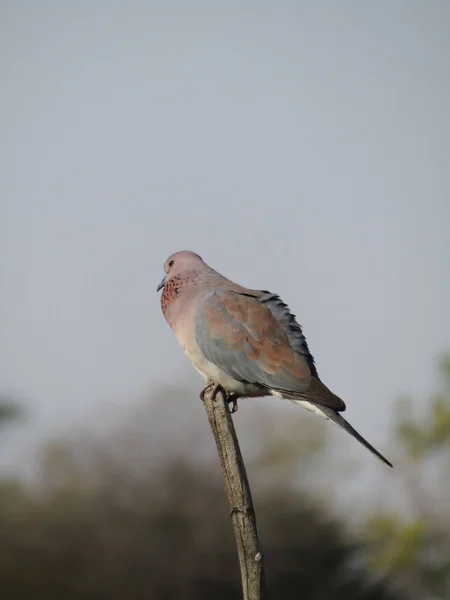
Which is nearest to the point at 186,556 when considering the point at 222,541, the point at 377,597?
the point at 222,541

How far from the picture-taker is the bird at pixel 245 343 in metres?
3.13

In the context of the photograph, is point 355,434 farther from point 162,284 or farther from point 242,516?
point 162,284

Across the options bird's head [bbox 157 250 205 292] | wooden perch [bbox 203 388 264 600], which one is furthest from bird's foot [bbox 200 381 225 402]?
bird's head [bbox 157 250 205 292]

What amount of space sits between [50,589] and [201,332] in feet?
15.9

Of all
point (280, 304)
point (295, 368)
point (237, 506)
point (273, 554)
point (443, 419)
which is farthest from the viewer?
point (443, 419)

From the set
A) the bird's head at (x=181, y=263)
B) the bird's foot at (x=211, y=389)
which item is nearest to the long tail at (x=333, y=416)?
the bird's foot at (x=211, y=389)

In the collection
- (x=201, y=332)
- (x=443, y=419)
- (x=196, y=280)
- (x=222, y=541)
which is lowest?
(x=201, y=332)

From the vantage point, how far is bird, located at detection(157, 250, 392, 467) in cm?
313

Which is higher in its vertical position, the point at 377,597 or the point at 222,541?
the point at 222,541

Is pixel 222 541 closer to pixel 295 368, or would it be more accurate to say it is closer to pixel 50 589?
pixel 50 589

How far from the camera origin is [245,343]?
10.5 feet

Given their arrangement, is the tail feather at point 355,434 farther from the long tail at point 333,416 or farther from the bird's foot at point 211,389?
the bird's foot at point 211,389

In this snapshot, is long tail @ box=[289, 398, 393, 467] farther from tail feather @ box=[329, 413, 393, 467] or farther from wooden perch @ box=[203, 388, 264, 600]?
wooden perch @ box=[203, 388, 264, 600]

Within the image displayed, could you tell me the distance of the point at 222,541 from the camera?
7.11 metres
